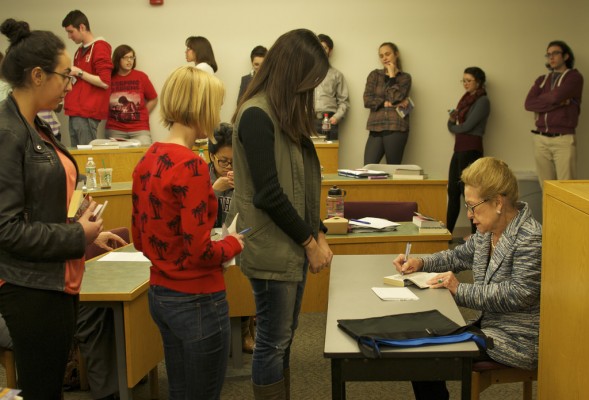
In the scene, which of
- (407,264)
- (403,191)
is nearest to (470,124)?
(403,191)

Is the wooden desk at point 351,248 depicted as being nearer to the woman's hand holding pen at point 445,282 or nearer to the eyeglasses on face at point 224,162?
the eyeglasses on face at point 224,162

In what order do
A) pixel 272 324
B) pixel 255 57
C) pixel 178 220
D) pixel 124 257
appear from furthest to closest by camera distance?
pixel 255 57, pixel 124 257, pixel 272 324, pixel 178 220

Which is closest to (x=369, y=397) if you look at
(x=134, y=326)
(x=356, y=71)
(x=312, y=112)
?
(x=134, y=326)

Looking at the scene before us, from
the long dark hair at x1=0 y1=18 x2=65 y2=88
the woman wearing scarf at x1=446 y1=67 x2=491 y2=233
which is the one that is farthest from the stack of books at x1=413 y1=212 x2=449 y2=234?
the woman wearing scarf at x1=446 y1=67 x2=491 y2=233

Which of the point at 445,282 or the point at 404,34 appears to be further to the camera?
the point at 404,34

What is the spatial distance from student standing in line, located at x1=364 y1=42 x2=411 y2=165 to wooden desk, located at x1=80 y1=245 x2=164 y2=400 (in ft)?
16.4

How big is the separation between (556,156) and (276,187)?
5.75 meters

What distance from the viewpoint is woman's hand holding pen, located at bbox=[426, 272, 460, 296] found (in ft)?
8.50

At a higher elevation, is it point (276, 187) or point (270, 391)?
point (276, 187)

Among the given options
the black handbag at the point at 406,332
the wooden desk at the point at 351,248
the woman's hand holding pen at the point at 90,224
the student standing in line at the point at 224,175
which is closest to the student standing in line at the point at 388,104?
the wooden desk at the point at 351,248

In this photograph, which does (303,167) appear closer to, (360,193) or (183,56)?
(360,193)

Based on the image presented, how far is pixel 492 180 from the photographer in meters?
2.57

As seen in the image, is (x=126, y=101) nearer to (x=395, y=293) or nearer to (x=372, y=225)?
(x=372, y=225)

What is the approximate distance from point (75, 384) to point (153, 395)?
1.44 ft
